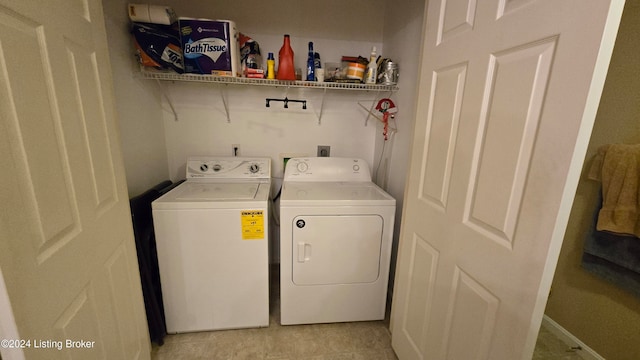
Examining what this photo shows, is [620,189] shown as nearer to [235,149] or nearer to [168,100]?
[235,149]

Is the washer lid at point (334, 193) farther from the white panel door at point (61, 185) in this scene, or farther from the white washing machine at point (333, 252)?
the white panel door at point (61, 185)

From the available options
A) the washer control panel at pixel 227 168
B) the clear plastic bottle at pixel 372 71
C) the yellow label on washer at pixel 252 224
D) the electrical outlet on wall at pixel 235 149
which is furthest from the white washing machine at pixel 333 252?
the clear plastic bottle at pixel 372 71

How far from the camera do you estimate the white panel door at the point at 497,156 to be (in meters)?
0.62

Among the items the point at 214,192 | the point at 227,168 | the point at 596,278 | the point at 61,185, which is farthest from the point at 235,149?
the point at 596,278

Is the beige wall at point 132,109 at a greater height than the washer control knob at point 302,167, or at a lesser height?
greater

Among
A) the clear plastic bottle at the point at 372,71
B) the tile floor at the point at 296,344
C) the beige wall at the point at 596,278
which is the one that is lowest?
the tile floor at the point at 296,344

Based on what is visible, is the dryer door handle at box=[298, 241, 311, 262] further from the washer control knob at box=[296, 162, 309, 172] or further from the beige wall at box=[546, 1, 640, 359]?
the beige wall at box=[546, 1, 640, 359]

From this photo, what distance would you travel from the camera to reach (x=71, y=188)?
80 centimetres

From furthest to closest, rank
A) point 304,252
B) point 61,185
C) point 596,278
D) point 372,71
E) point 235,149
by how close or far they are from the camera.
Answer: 1. point 235,149
2. point 372,71
3. point 304,252
4. point 596,278
5. point 61,185

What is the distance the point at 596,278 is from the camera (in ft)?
4.94

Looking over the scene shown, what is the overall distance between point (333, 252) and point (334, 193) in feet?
1.34

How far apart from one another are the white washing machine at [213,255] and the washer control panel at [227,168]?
19cm

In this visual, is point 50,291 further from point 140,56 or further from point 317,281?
point 140,56

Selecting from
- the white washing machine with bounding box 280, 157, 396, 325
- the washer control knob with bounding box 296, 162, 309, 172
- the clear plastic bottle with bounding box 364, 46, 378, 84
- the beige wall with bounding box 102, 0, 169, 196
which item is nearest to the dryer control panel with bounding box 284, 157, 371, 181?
the washer control knob with bounding box 296, 162, 309, 172
